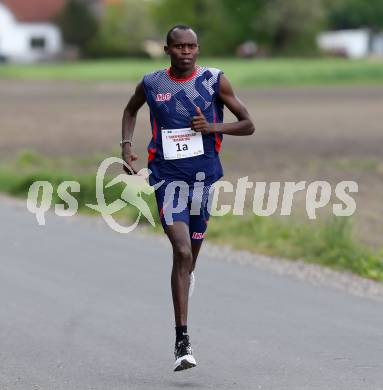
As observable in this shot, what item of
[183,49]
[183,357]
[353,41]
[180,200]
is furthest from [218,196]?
[353,41]

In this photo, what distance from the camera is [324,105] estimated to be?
157 feet

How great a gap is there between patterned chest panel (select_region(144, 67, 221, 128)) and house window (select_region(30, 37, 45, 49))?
140521mm

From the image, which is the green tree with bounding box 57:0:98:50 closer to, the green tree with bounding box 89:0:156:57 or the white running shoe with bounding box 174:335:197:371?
the green tree with bounding box 89:0:156:57

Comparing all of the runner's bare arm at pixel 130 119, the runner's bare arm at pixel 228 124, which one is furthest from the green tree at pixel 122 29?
the runner's bare arm at pixel 228 124

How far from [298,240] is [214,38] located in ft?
384

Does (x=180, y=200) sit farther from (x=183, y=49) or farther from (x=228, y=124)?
(x=183, y=49)

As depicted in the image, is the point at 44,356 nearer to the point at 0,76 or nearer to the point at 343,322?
the point at 343,322

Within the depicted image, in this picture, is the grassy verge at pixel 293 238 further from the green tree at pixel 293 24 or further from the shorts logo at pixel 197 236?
the green tree at pixel 293 24

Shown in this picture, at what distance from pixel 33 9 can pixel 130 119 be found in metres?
144

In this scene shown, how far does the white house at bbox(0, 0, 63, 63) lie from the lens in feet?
479

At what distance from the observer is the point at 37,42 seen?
14925cm

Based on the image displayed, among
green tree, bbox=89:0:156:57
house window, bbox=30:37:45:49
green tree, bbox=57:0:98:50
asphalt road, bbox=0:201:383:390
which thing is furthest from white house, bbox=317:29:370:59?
asphalt road, bbox=0:201:383:390

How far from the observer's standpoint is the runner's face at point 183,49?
8.11m

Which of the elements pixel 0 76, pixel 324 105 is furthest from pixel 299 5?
pixel 324 105
